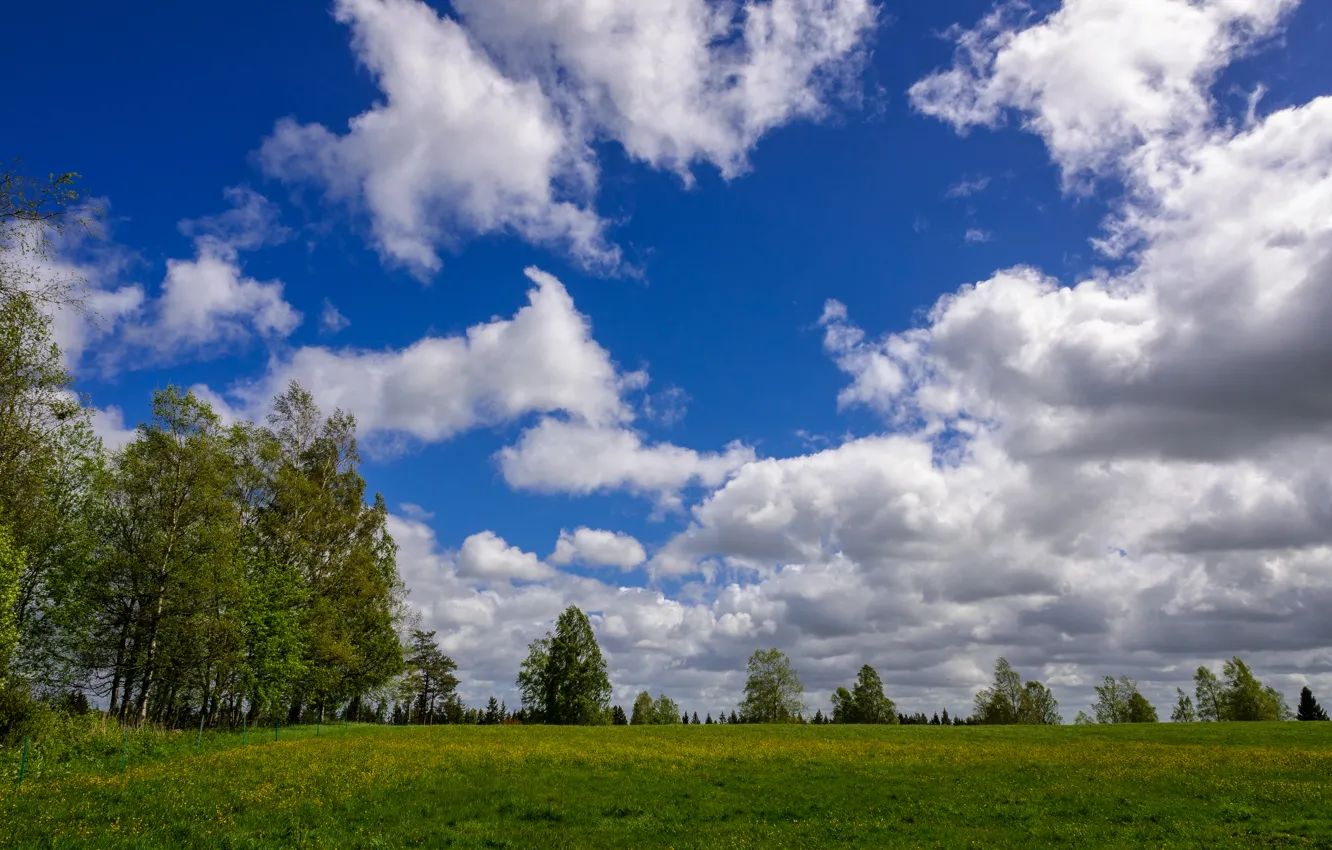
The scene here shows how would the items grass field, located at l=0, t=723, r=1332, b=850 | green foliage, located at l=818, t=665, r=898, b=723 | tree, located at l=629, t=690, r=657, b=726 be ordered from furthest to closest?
tree, located at l=629, t=690, r=657, b=726 < green foliage, located at l=818, t=665, r=898, b=723 < grass field, located at l=0, t=723, r=1332, b=850

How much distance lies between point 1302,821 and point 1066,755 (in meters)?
18.9

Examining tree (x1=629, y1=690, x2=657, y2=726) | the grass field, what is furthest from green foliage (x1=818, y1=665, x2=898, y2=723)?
the grass field

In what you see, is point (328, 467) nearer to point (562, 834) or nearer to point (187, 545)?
point (187, 545)

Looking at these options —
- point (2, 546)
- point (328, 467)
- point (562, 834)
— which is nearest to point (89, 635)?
point (2, 546)

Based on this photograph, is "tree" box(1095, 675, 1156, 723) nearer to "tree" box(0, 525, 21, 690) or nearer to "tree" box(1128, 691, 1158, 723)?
"tree" box(1128, 691, 1158, 723)

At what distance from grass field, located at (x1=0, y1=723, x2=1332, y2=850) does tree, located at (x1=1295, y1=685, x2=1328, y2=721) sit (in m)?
83.9

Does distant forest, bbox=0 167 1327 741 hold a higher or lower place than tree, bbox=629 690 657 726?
higher

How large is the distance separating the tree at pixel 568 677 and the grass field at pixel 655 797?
53.6 m

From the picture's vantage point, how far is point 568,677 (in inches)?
3706

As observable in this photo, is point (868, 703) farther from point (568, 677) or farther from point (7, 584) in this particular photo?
point (7, 584)

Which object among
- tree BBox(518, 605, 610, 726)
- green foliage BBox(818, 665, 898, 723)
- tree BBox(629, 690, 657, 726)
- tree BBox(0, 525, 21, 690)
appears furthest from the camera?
tree BBox(629, 690, 657, 726)

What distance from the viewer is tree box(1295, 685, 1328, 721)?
10125 centimetres

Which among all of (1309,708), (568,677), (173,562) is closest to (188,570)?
(173,562)

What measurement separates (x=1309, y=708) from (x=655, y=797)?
4807 inches
